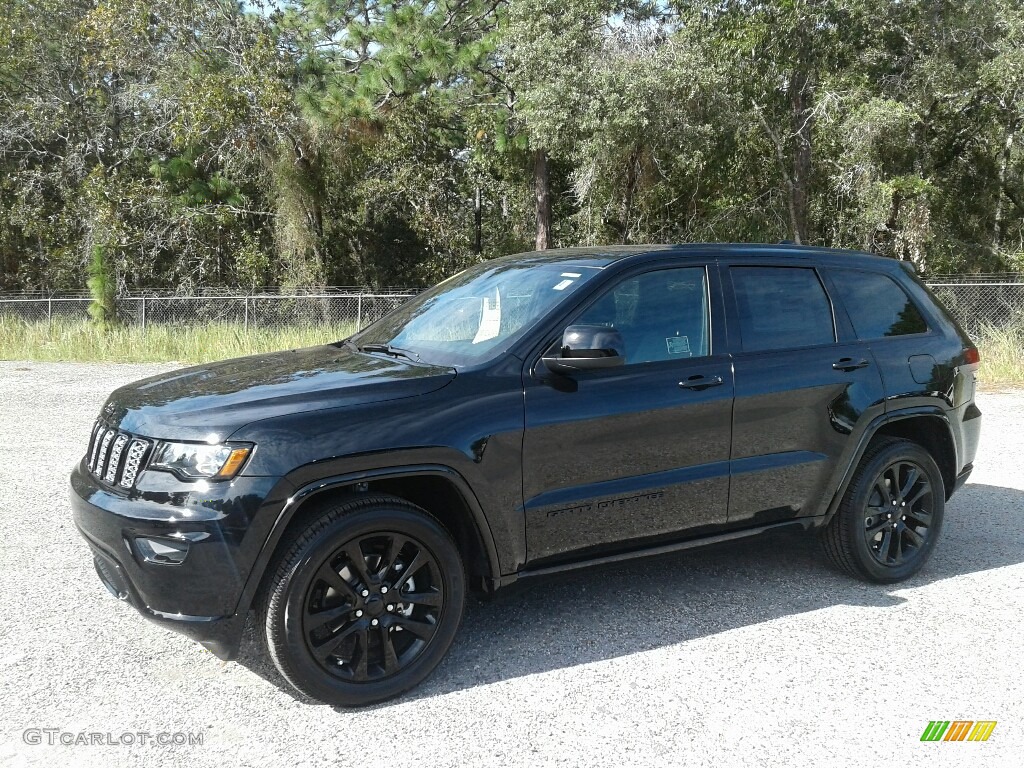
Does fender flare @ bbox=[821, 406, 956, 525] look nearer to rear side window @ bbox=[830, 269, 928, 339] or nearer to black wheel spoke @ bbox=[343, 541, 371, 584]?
rear side window @ bbox=[830, 269, 928, 339]

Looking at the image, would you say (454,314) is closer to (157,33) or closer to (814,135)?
(814,135)

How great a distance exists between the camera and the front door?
13.1 ft

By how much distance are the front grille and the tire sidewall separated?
354 centimetres

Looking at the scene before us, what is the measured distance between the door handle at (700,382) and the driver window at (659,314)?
0.43ft

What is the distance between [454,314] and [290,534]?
1.58 meters

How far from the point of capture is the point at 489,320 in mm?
4434

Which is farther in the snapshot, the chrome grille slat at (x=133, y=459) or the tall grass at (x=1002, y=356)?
the tall grass at (x=1002, y=356)

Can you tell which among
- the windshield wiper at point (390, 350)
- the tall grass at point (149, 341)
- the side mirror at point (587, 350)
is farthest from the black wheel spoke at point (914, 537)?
the tall grass at point (149, 341)

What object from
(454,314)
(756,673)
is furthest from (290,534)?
(756,673)

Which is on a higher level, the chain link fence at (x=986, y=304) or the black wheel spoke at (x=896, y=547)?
the chain link fence at (x=986, y=304)

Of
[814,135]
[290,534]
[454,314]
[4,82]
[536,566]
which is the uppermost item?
[4,82]

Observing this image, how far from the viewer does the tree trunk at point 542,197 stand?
25.4m

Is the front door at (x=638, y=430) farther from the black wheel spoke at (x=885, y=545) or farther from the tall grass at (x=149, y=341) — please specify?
the tall grass at (x=149, y=341)

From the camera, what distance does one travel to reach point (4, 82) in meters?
27.4
